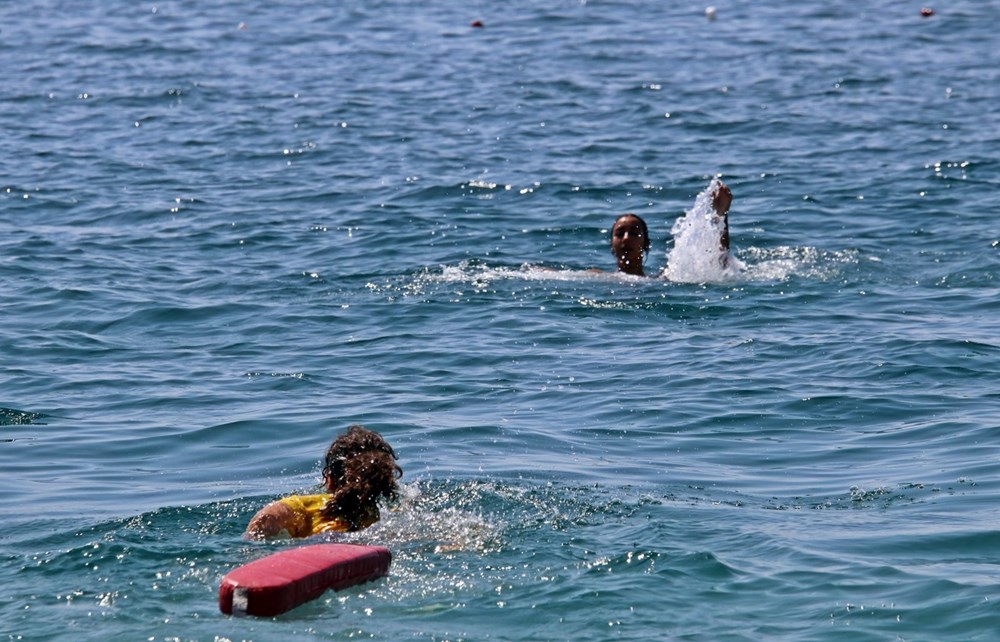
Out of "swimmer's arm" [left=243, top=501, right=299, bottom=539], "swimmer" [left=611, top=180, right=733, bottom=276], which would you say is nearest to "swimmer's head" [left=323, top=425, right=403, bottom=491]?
"swimmer's arm" [left=243, top=501, right=299, bottom=539]

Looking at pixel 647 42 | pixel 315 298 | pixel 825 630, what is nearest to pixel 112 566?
pixel 825 630

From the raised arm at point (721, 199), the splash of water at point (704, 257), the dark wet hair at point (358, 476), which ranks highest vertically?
the raised arm at point (721, 199)

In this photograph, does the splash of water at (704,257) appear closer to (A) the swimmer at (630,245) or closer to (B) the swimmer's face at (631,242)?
(A) the swimmer at (630,245)

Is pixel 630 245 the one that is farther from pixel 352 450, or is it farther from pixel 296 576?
pixel 296 576

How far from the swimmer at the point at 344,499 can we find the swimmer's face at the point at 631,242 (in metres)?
7.92

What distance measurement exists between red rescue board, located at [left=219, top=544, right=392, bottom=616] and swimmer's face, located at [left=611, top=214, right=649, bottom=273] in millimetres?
8777

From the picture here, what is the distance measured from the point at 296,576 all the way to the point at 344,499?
1.35 meters

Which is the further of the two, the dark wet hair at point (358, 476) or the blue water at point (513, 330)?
the dark wet hair at point (358, 476)

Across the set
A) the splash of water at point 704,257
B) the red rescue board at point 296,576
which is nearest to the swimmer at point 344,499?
the red rescue board at point 296,576

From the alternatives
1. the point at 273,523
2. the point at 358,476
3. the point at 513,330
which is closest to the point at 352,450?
the point at 358,476

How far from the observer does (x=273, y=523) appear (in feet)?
27.7

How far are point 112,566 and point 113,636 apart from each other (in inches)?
42.0

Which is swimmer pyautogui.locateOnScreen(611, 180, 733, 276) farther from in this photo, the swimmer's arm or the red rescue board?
the red rescue board

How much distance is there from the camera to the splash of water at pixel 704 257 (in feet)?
52.2
